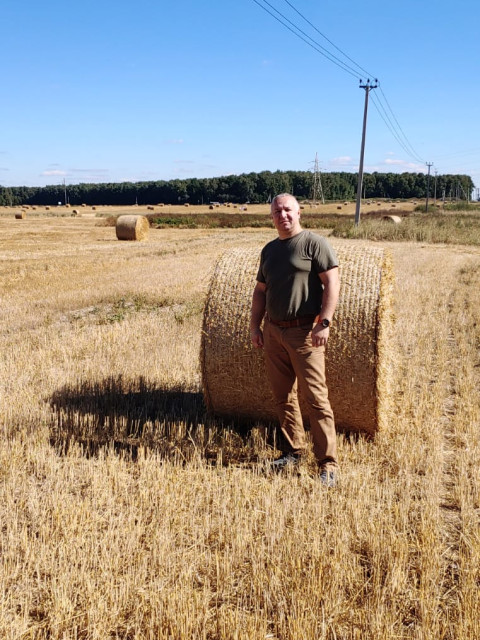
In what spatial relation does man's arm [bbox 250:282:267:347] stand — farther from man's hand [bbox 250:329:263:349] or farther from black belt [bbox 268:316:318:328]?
black belt [bbox 268:316:318:328]

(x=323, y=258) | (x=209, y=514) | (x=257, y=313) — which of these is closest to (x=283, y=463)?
(x=209, y=514)

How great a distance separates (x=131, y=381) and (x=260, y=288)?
9.23ft

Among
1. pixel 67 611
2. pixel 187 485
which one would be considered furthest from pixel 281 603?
pixel 187 485

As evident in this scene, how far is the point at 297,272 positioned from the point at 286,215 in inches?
17.9

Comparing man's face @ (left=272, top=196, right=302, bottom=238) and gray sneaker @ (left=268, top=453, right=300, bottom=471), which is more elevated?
man's face @ (left=272, top=196, right=302, bottom=238)

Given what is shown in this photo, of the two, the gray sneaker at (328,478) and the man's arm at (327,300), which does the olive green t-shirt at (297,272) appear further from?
the gray sneaker at (328,478)


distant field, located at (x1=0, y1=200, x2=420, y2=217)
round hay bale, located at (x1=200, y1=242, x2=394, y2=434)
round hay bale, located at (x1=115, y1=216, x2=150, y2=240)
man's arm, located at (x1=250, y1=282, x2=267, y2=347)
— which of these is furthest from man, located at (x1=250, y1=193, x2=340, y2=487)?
distant field, located at (x1=0, y1=200, x2=420, y2=217)

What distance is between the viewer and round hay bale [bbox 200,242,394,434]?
554 cm

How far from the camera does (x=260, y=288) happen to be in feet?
17.3

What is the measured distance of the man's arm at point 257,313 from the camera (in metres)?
5.31

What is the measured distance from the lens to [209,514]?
4285 millimetres

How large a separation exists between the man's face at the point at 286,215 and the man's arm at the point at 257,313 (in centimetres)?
61

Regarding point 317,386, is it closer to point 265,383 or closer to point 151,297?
point 265,383

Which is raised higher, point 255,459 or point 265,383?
point 265,383
